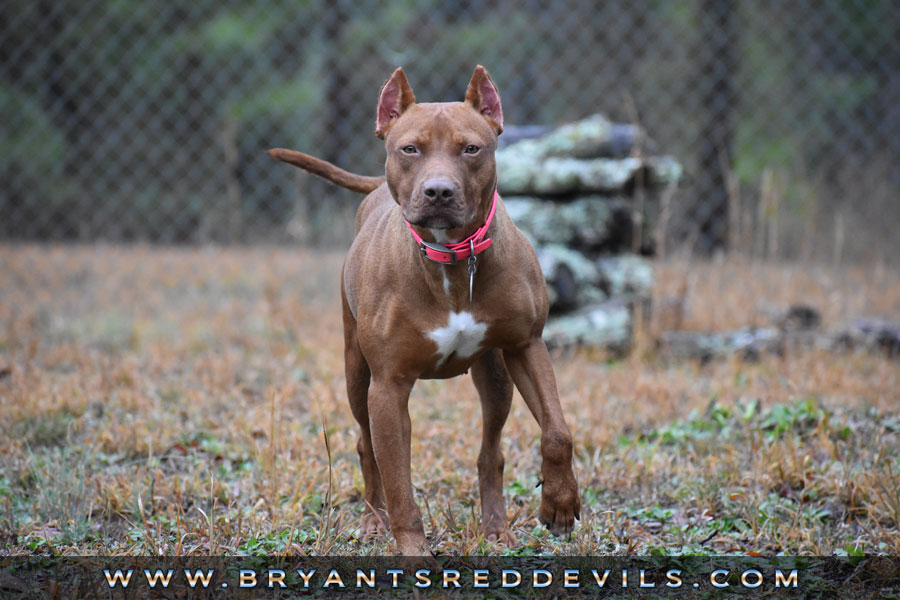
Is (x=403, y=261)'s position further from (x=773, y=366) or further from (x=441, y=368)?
(x=773, y=366)

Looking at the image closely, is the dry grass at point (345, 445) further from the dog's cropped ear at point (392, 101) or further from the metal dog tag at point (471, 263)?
the dog's cropped ear at point (392, 101)

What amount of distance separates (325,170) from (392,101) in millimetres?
623

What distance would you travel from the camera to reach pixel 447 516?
2947mm

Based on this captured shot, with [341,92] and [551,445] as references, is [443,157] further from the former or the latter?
[341,92]

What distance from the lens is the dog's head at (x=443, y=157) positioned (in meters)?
2.41

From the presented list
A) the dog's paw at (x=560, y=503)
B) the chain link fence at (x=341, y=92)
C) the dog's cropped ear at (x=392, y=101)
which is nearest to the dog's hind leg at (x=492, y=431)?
the dog's paw at (x=560, y=503)

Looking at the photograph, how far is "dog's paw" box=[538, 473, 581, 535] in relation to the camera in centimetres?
262

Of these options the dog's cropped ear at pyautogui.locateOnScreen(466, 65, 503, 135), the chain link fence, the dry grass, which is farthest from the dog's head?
the chain link fence

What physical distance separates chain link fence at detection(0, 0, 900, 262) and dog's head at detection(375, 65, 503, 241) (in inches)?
284

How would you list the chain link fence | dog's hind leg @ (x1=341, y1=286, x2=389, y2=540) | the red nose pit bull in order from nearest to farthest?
1. the red nose pit bull
2. dog's hind leg @ (x1=341, y1=286, x2=389, y2=540)
3. the chain link fence

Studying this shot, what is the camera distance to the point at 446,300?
263cm

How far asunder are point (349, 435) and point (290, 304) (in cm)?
293

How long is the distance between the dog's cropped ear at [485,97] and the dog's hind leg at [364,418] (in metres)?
0.84

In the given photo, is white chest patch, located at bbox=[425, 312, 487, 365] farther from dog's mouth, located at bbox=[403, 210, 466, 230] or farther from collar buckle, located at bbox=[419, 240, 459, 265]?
dog's mouth, located at bbox=[403, 210, 466, 230]
